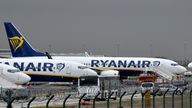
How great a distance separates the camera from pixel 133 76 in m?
101

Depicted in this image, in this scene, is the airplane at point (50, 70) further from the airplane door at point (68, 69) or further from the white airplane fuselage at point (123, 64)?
the white airplane fuselage at point (123, 64)

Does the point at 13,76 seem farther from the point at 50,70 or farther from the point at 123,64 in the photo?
the point at 123,64

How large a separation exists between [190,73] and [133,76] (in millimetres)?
43938

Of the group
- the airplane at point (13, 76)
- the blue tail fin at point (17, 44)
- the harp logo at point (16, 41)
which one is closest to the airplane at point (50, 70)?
the airplane at point (13, 76)

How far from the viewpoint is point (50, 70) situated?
268ft

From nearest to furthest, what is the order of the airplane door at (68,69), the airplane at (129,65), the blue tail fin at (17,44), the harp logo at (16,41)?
the airplane door at (68,69)
the airplane at (129,65)
the blue tail fin at (17,44)
the harp logo at (16,41)

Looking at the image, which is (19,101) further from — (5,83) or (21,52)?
(21,52)

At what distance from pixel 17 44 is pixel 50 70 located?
2832cm

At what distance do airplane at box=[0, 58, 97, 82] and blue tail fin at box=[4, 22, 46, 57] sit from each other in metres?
24.8

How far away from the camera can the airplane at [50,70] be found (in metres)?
81.6

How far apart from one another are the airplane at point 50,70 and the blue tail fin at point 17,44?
977 inches

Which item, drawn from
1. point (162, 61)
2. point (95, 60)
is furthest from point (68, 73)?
point (162, 61)

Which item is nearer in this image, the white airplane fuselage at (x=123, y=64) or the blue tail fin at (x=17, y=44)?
the white airplane fuselage at (x=123, y=64)

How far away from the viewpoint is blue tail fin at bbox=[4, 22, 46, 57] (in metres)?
108
